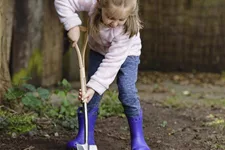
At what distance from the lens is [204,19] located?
25.8 feet

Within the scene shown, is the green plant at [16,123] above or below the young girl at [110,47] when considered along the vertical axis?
below

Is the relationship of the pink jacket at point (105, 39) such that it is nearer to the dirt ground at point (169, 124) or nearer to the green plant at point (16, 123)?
the dirt ground at point (169, 124)

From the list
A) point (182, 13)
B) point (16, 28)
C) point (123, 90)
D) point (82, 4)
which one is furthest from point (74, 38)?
point (182, 13)

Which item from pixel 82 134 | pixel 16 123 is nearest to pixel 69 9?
pixel 82 134

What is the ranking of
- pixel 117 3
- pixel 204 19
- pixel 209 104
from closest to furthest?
pixel 117 3, pixel 209 104, pixel 204 19

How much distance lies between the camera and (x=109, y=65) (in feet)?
12.5

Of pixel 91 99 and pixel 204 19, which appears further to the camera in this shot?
pixel 204 19

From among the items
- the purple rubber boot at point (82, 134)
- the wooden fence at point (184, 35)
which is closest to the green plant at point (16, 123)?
the purple rubber boot at point (82, 134)

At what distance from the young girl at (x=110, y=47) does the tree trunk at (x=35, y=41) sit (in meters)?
2.08

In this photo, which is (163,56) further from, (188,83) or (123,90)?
(123,90)

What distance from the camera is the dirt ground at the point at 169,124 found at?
171 inches

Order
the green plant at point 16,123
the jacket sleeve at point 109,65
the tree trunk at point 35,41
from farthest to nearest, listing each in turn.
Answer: the tree trunk at point 35,41
the green plant at point 16,123
the jacket sleeve at point 109,65

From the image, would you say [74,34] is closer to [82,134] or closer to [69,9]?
[69,9]

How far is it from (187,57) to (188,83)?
714 millimetres
